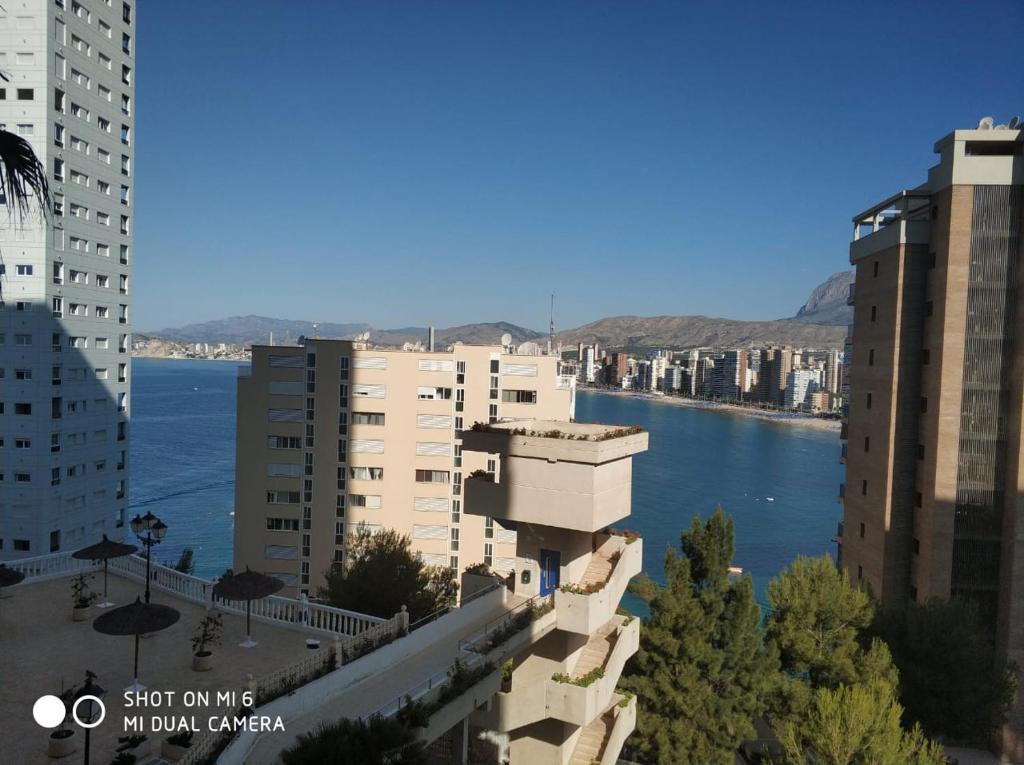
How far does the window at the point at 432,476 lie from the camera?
113 ft

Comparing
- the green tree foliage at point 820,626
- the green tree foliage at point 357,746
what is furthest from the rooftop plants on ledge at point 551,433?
the green tree foliage at point 820,626

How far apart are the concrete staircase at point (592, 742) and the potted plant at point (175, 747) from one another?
34.2 ft

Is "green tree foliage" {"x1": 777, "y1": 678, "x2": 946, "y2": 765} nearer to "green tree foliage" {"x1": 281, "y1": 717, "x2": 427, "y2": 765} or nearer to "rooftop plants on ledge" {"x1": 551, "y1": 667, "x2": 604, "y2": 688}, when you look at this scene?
"rooftop plants on ledge" {"x1": 551, "y1": 667, "x2": 604, "y2": 688}

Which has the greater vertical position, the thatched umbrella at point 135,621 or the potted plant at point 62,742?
the thatched umbrella at point 135,621

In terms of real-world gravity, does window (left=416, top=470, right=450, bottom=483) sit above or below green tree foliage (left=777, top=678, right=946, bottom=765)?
above

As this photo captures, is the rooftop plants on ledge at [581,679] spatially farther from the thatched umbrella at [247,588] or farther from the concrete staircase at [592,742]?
the thatched umbrella at [247,588]

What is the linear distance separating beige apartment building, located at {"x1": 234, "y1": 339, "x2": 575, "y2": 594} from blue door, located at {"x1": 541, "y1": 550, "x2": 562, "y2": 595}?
18228 millimetres

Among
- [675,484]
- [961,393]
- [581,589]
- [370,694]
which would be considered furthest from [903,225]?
[675,484]

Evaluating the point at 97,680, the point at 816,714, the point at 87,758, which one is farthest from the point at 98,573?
the point at 816,714

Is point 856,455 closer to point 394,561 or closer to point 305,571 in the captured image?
point 394,561

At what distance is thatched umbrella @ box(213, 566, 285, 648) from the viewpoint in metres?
11.3

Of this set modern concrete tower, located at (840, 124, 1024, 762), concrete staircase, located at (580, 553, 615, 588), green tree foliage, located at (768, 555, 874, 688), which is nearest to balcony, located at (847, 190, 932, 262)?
modern concrete tower, located at (840, 124, 1024, 762)

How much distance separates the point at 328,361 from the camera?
34.2m

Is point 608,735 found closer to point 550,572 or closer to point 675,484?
point 550,572
